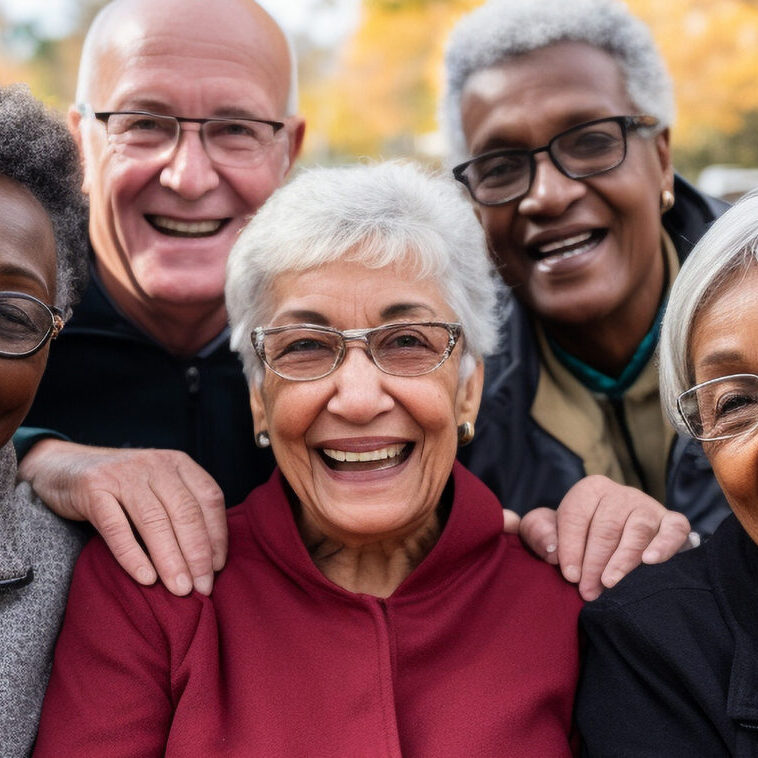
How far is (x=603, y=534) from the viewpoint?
2553 millimetres

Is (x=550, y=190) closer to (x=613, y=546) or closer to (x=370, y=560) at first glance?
(x=613, y=546)

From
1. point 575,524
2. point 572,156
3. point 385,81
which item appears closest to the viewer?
point 575,524

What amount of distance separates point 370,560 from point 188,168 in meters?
1.48

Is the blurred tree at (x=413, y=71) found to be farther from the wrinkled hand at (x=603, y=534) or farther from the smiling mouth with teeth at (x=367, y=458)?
the wrinkled hand at (x=603, y=534)

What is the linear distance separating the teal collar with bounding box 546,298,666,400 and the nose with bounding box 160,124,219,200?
1.38 m

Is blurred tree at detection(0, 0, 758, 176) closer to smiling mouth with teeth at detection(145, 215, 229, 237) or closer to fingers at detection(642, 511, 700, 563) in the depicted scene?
smiling mouth with teeth at detection(145, 215, 229, 237)

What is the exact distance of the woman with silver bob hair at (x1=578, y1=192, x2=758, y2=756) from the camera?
82.5 inches

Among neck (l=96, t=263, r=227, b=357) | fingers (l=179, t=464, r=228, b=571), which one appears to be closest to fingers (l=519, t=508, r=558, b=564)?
fingers (l=179, t=464, r=228, b=571)

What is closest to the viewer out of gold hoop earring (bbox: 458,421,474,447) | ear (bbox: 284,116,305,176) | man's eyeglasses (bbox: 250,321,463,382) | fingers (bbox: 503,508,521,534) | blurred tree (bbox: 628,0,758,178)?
man's eyeglasses (bbox: 250,321,463,382)

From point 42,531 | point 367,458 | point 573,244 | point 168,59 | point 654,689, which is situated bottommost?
point 654,689

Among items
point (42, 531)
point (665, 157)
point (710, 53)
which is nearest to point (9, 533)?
point (42, 531)

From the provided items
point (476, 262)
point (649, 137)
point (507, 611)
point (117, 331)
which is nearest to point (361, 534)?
point (507, 611)

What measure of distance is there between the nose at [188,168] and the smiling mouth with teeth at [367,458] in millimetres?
1262

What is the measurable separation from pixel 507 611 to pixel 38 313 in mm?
1300
